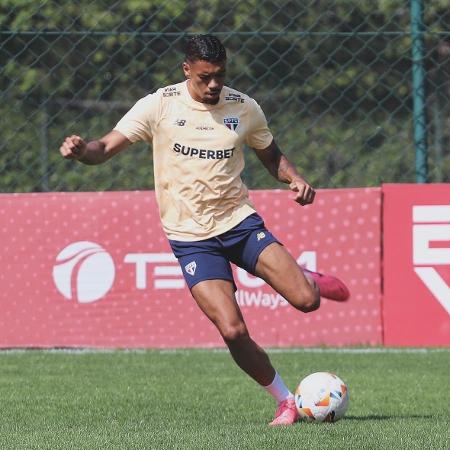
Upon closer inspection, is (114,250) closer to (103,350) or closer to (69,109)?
(103,350)

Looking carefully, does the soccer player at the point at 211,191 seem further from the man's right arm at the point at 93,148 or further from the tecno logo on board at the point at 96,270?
the tecno logo on board at the point at 96,270

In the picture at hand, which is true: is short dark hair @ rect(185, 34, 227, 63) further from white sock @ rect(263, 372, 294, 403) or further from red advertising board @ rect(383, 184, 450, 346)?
red advertising board @ rect(383, 184, 450, 346)

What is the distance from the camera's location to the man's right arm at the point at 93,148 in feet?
21.5

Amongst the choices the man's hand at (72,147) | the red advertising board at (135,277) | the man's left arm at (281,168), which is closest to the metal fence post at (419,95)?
the red advertising board at (135,277)

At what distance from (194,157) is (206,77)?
1.45 ft

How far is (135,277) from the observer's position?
34.7ft

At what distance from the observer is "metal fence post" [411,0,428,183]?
10734mm

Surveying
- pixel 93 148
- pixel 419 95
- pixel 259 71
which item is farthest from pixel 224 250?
pixel 259 71

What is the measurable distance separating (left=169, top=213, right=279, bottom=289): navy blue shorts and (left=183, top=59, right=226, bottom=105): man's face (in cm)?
72

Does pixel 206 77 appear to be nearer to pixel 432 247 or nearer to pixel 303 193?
pixel 303 193

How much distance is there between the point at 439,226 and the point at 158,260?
227 cm

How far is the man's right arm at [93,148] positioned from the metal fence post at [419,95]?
Result: 4193 mm

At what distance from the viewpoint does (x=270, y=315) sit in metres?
10.5

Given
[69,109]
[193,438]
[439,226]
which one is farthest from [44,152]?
[193,438]
